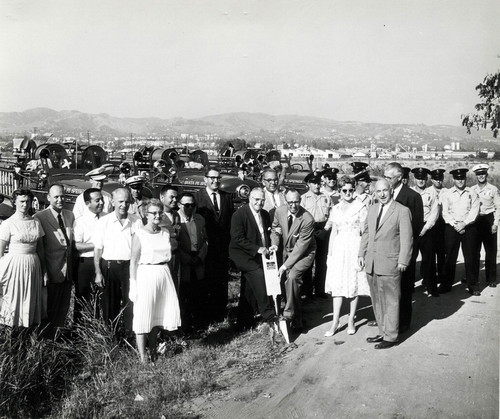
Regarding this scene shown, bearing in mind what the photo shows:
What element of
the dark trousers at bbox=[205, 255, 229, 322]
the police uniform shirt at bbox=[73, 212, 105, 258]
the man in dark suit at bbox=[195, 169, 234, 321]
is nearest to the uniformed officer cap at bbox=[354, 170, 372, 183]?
the man in dark suit at bbox=[195, 169, 234, 321]

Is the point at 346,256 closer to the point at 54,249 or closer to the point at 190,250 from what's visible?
the point at 190,250

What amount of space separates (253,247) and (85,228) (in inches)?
77.5

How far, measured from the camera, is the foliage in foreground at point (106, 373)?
494 cm

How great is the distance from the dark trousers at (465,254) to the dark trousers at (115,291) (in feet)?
15.9

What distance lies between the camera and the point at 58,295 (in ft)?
19.9

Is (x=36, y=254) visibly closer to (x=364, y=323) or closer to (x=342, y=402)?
(x=342, y=402)

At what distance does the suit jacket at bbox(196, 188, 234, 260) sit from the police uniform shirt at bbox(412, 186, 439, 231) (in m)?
2.95

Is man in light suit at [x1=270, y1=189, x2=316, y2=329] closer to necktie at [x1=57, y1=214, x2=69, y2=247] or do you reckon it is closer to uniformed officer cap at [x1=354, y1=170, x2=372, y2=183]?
uniformed officer cap at [x1=354, y1=170, x2=372, y2=183]

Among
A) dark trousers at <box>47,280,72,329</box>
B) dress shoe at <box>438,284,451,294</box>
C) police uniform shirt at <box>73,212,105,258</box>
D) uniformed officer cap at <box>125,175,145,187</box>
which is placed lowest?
dress shoe at <box>438,284,451,294</box>

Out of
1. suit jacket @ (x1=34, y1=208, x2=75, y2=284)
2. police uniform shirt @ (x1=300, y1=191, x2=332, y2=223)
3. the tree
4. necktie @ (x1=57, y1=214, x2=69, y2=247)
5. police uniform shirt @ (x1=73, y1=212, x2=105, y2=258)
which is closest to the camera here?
suit jacket @ (x1=34, y1=208, x2=75, y2=284)

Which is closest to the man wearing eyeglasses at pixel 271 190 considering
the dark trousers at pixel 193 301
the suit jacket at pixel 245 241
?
the suit jacket at pixel 245 241

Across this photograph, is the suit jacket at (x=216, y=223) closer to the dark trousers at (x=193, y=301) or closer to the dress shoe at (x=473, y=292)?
the dark trousers at (x=193, y=301)

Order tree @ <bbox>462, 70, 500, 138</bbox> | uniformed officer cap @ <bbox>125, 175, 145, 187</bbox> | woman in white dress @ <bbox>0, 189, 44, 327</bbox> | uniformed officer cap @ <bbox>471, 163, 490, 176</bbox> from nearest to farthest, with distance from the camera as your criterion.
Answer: woman in white dress @ <bbox>0, 189, 44, 327</bbox> < uniformed officer cap @ <bbox>125, 175, 145, 187</bbox> < uniformed officer cap @ <bbox>471, 163, 490, 176</bbox> < tree @ <bbox>462, 70, 500, 138</bbox>

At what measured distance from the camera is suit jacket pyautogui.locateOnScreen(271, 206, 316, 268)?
6.54 meters
